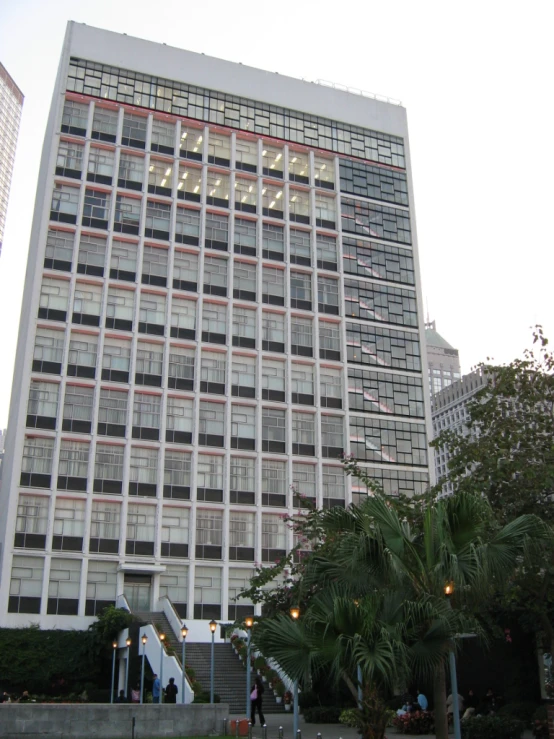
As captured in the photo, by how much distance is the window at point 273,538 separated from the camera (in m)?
53.2

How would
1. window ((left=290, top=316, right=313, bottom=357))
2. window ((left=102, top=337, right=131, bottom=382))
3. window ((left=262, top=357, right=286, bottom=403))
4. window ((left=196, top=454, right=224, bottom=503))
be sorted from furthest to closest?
window ((left=290, top=316, right=313, bottom=357)) < window ((left=262, top=357, right=286, bottom=403)) < window ((left=102, top=337, right=131, bottom=382)) < window ((left=196, top=454, right=224, bottom=503))

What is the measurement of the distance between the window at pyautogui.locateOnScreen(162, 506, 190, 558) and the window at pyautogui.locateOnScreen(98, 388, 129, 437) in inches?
238

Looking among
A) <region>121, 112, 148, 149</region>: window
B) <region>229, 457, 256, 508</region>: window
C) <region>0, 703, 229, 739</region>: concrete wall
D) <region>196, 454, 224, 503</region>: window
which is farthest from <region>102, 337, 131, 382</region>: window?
<region>0, 703, 229, 739</region>: concrete wall

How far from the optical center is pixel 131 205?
5788 centimetres

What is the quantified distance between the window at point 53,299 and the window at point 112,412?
596 cm

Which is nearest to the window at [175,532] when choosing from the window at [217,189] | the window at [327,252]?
the window at [327,252]

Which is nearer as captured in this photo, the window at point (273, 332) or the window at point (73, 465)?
the window at point (73, 465)

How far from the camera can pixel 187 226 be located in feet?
193

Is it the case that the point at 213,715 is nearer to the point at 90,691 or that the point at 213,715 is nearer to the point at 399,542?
the point at 399,542

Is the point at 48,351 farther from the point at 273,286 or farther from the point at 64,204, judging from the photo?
the point at 273,286

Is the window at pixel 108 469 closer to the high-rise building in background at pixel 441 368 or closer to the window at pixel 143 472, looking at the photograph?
the window at pixel 143 472

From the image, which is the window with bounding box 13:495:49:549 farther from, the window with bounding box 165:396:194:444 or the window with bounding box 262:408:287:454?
the window with bounding box 262:408:287:454

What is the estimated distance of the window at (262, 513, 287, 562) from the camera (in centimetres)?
5316

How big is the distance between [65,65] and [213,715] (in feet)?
160
